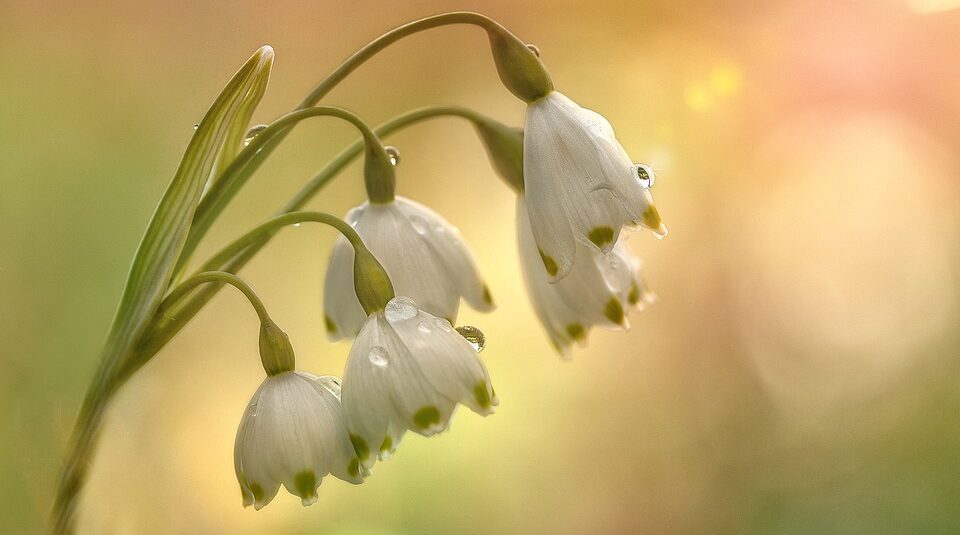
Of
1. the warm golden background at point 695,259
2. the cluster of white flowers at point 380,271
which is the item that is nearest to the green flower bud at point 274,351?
the cluster of white flowers at point 380,271

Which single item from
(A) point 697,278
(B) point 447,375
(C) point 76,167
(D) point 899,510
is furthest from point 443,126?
(B) point 447,375

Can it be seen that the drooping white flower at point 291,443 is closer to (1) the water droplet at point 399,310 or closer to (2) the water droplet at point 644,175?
(1) the water droplet at point 399,310

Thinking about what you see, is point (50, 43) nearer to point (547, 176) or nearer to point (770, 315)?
point (547, 176)

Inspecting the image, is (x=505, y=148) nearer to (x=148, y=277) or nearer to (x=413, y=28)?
(x=413, y=28)

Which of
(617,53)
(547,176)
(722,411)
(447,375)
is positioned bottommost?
(447,375)

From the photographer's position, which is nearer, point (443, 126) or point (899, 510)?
point (899, 510)

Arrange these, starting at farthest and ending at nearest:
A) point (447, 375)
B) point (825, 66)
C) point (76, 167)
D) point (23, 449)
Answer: point (825, 66) < point (76, 167) < point (23, 449) < point (447, 375)
